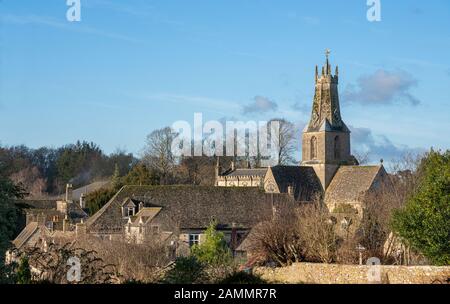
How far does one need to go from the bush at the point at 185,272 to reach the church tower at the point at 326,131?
199ft

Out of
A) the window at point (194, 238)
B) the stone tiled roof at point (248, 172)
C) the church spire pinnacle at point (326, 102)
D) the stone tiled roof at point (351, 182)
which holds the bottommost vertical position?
the window at point (194, 238)

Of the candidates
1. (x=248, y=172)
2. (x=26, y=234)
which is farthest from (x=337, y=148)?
(x=26, y=234)

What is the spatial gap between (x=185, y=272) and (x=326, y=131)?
6258cm

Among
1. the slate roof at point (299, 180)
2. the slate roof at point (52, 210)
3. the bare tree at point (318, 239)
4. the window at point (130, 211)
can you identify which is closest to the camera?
the bare tree at point (318, 239)

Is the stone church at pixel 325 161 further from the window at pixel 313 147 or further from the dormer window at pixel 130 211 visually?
the dormer window at pixel 130 211

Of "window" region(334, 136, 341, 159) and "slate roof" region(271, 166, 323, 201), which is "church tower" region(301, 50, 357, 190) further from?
"slate roof" region(271, 166, 323, 201)

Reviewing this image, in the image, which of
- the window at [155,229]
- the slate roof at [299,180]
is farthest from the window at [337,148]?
the window at [155,229]

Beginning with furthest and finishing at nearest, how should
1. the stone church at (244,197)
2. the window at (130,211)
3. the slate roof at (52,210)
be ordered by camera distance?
the slate roof at (52,210), the window at (130,211), the stone church at (244,197)

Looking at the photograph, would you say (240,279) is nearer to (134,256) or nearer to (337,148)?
(134,256)

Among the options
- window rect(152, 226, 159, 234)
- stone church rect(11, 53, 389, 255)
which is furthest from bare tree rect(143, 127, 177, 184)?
window rect(152, 226, 159, 234)

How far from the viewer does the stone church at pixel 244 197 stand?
56.4 meters
